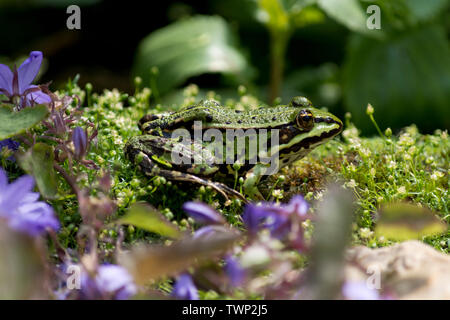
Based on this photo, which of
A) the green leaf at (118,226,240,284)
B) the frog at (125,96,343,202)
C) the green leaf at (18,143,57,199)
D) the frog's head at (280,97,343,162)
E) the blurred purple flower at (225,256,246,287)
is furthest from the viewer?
the frog's head at (280,97,343,162)


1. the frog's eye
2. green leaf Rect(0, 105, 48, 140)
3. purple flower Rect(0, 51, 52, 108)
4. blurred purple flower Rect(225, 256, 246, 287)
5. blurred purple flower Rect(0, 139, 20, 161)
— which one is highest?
purple flower Rect(0, 51, 52, 108)

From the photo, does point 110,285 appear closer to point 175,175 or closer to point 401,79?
point 175,175

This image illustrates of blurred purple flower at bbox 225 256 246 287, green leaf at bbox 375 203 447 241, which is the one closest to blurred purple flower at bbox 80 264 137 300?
blurred purple flower at bbox 225 256 246 287

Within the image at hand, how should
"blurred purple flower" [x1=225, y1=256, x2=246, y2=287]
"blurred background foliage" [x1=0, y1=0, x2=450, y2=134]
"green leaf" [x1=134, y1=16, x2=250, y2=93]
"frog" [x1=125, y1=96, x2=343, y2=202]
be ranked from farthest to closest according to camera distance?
1. "green leaf" [x1=134, y1=16, x2=250, y2=93]
2. "blurred background foliage" [x1=0, y1=0, x2=450, y2=134]
3. "frog" [x1=125, y1=96, x2=343, y2=202]
4. "blurred purple flower" [x1=225, y1=256, x2=246, y2=287]

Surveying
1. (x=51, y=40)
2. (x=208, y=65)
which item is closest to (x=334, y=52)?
(x=208, y=65)

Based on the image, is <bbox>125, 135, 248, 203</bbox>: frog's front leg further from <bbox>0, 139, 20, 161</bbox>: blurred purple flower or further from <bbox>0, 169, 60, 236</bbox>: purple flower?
<bbox>0, 169, 60, 236</bbox>: purple flower

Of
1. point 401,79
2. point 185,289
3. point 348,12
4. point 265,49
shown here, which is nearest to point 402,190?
point 185,289
